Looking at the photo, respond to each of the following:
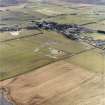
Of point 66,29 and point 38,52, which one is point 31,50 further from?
point 66,29

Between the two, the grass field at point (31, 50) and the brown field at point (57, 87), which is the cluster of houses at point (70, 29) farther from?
the brown field at point (57, 87)

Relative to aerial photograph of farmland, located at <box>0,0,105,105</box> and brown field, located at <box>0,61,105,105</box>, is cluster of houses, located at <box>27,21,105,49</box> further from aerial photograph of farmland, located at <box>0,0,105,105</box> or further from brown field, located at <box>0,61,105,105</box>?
brown field, located at <box>0,61,105,105</box>

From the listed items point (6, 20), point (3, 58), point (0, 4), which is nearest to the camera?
point (3, 58)

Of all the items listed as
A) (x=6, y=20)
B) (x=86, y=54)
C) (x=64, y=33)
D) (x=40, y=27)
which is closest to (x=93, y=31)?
(x=64, y=33)

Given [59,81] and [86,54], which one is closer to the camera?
[59,81]

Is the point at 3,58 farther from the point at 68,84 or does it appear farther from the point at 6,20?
the point at 6,20

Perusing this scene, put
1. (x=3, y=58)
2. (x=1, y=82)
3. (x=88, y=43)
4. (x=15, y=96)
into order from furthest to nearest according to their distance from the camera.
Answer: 1. (x=88, y=43)
2. (x=3, y=58)
3. (x=1, y=82)
4. (x=15, y=96)

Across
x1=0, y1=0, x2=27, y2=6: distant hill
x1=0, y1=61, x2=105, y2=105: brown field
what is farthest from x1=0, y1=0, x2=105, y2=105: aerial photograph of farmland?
x1=0, y1=0, x2=27, y2=6: distant hill
